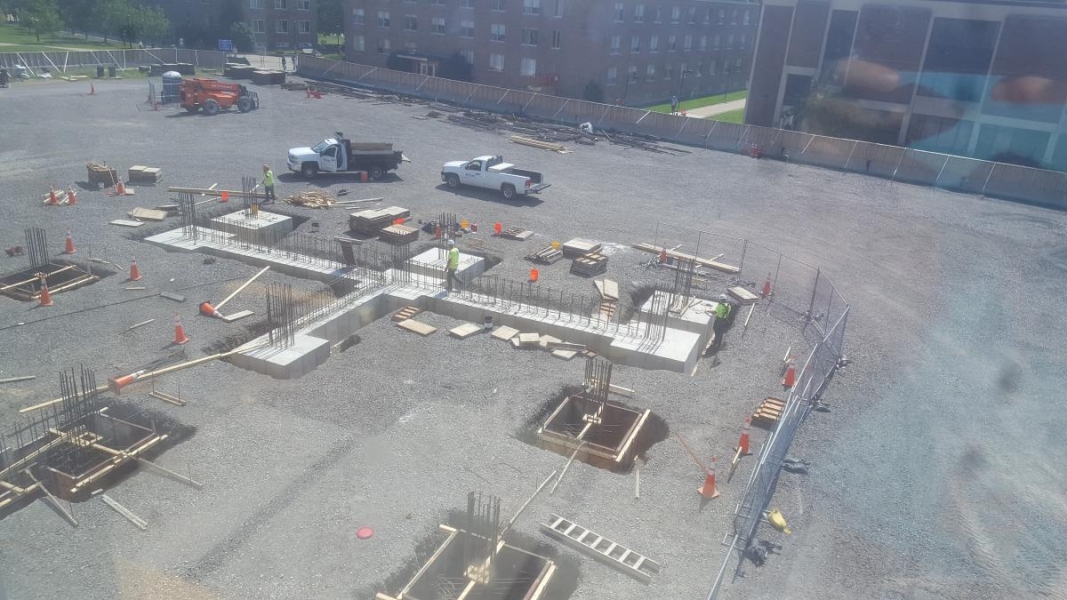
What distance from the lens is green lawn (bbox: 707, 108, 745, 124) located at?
178 feet

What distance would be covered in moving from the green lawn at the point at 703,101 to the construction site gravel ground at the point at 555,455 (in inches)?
1472

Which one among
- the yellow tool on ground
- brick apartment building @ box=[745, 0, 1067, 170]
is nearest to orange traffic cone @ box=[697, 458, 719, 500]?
the yellow tool on ground

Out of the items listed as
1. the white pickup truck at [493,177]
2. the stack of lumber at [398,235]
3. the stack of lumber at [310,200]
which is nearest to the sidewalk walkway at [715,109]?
the white pickup truck at [493,177]

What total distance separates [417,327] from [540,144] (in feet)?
79.3

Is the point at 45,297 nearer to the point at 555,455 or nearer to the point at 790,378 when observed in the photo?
the point at 555,455

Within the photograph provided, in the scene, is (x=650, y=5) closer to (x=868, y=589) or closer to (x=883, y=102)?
(x=883, y=102)

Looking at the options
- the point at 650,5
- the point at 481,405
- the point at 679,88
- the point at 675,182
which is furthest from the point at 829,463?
the point at 679,88

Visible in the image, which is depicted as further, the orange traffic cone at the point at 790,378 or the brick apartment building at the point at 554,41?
the brick apartment building at the point at 554,41

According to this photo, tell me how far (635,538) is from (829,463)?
4.35 metres

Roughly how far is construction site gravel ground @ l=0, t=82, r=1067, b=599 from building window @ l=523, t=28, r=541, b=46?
3495 cm

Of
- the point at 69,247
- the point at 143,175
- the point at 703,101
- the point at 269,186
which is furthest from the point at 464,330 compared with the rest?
the point at 703,101

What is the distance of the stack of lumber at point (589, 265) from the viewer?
68.4 ft

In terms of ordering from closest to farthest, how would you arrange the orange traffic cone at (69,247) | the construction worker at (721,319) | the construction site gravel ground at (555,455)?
the construction site gravel ground at (555,455), the construction worker at (721,319), the orange traffic cone at (69,247)

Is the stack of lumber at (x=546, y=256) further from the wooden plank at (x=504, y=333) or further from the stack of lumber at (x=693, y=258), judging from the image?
the wooden plank at (x=504, y=333)
